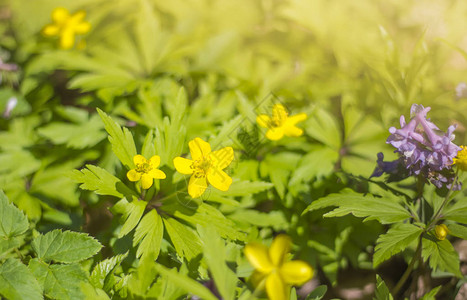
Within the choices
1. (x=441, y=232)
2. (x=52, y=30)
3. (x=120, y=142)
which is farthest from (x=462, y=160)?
(x=52, y=30)

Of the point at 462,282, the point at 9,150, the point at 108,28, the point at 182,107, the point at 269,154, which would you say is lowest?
the point at 462,282

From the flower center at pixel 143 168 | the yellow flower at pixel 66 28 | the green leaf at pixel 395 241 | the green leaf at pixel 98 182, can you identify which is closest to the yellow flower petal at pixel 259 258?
the green leaf at pixel 395 241

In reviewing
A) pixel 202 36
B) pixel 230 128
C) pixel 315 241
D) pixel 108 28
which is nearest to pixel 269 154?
pixel 230 128

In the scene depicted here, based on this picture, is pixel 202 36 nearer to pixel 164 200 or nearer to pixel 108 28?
pixel 108 28

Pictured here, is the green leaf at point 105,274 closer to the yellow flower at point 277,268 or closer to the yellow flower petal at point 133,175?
the yellow flower petal at point 133,175

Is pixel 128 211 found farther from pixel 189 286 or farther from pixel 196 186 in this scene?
pixel 189 286

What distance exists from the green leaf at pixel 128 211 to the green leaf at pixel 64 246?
134 millimetres

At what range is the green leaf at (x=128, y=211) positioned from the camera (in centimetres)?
156

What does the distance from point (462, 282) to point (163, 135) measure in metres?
1.59

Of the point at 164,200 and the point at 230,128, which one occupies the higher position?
the point at 230,128

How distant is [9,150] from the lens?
2.38 metres

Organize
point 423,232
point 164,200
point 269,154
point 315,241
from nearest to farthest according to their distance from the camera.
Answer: point 423,232
point 164,200
point 315,241
point 269,154

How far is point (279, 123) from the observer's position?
1.91m

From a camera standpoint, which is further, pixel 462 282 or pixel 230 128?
pixel 230 128
